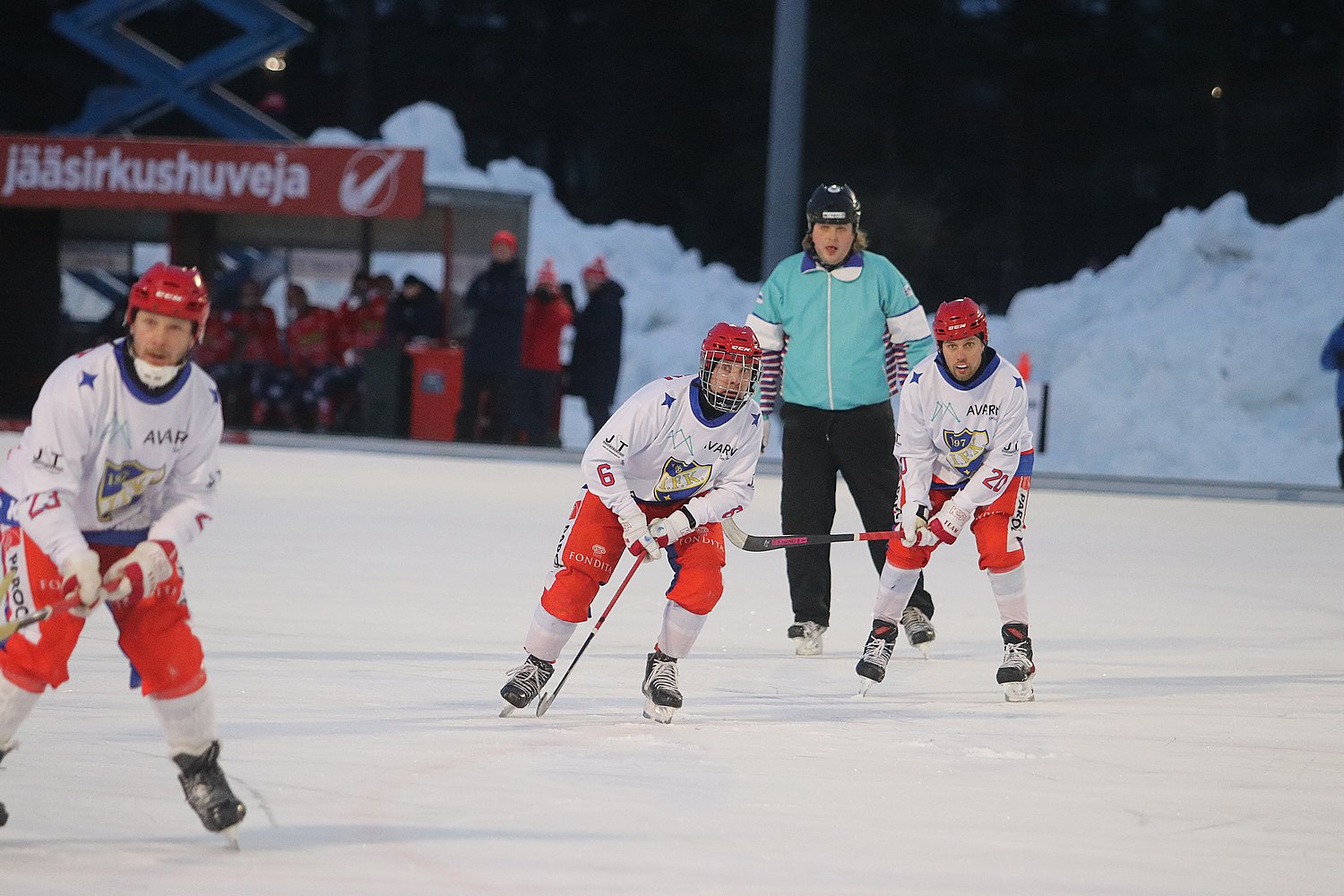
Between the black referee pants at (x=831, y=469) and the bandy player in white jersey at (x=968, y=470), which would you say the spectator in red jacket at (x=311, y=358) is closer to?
the black referee pants at (x=831, y=469)

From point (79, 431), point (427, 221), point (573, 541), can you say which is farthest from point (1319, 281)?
point (79, 431)

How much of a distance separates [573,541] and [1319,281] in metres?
15.6

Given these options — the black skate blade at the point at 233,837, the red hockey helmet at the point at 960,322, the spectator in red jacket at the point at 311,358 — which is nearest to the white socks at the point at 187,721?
the black skate blade at the point at 233,837

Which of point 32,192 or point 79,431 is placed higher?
point 32,192

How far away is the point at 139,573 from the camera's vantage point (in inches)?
148

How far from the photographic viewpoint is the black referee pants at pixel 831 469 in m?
6.86

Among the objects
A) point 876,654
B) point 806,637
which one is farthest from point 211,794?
point 806,637

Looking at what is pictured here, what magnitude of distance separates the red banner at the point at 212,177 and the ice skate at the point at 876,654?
34.4 feet

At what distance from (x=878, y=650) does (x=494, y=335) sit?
31.3 feet

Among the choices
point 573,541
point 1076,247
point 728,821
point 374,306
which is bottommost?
point 728,821

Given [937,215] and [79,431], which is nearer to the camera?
[79,431]

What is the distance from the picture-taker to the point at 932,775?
470cm

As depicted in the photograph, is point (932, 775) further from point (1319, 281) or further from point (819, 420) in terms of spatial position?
point (1319, 281)

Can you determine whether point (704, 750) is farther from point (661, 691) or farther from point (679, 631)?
point (679, 631)
